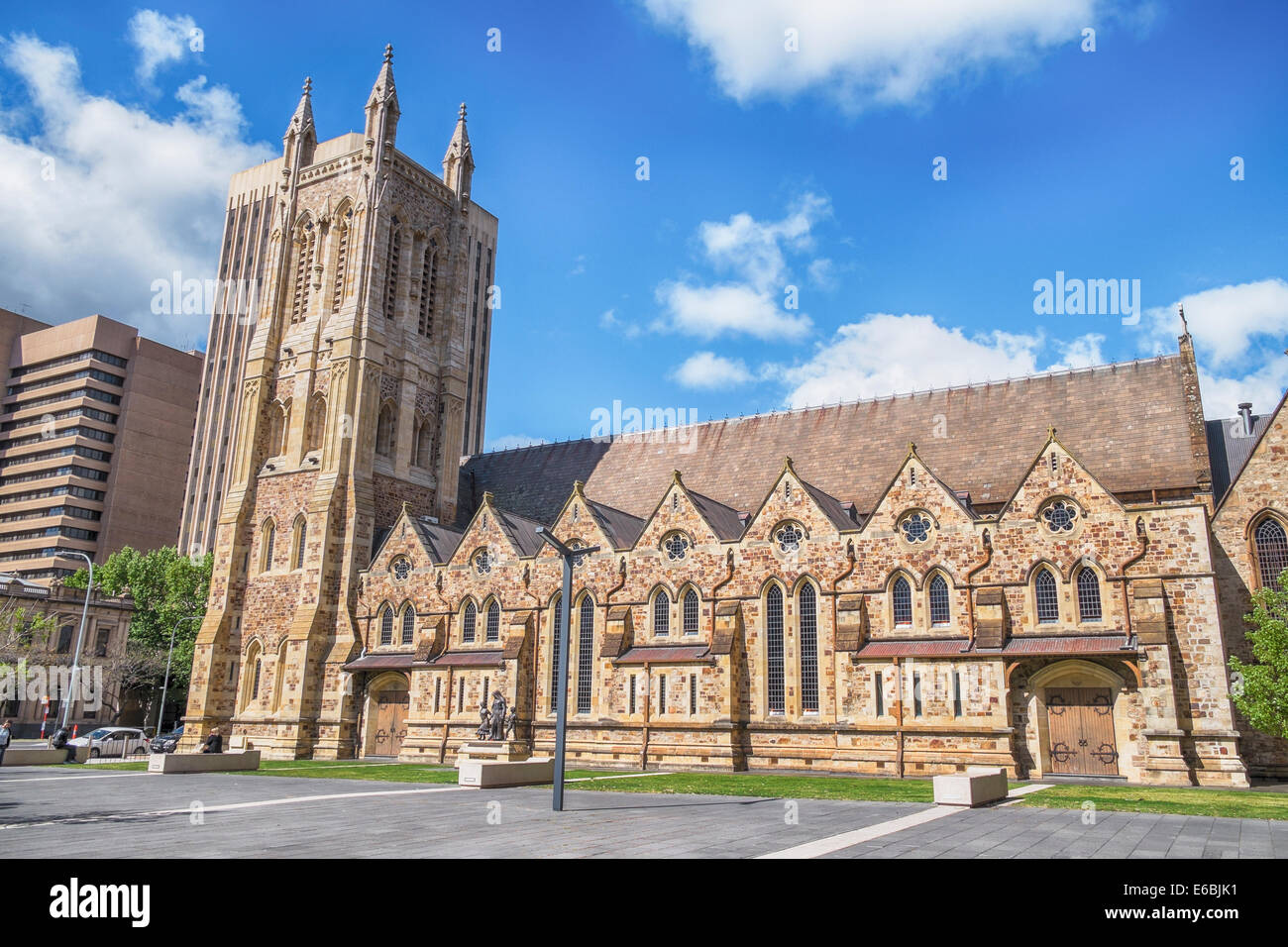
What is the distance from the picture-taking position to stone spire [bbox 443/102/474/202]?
58.2m

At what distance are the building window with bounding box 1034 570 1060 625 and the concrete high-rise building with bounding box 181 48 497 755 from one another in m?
30.5

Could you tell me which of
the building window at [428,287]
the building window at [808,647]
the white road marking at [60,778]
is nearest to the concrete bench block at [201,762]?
the white road marking at [60,778]

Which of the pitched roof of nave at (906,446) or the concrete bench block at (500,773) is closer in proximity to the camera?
the concrete bench block at (500,773)

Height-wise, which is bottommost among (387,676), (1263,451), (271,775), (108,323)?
(271,775)

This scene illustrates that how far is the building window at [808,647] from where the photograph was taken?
115ft

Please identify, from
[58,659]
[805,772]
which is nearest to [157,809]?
[805,772]

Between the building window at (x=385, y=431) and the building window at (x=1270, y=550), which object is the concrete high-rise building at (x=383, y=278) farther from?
the building window at (x=1270, y=550)

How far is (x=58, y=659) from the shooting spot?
2675 inches

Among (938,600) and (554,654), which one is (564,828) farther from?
(554,654)

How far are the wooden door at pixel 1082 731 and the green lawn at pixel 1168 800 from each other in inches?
129

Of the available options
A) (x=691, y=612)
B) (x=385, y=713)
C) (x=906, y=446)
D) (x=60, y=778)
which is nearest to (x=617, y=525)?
(x=691, y=612)
